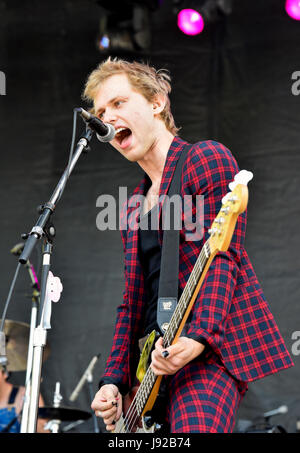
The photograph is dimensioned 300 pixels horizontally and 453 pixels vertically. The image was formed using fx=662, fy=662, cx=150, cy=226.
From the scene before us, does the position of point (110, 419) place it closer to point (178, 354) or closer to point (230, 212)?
point (178, 354)

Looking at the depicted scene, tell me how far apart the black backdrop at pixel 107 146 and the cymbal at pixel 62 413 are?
456 mm

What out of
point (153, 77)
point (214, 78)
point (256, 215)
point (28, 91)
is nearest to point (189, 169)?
point (153, 77)

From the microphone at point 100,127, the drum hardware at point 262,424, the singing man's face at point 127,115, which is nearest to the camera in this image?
the microphone at point 100,127

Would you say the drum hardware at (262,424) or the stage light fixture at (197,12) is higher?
the stage light fixture at (197,12)

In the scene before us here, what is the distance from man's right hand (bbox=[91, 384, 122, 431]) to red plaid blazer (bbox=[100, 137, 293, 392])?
0.07m

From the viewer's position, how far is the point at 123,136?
277cm

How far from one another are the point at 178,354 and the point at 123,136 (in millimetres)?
1044

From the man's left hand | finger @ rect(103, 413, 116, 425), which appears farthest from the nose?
finger @ rect(103, 413, 116, 425)

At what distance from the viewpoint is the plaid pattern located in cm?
213

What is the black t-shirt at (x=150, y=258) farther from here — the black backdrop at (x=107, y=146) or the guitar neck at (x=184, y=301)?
the black backdrop at (x=107, y=146)

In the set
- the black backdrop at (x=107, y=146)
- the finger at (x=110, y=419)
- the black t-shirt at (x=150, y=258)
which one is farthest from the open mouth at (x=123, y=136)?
the black backdrop at (x=107, y=146)

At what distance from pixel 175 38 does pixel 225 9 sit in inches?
17.9

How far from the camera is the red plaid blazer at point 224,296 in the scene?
220cm

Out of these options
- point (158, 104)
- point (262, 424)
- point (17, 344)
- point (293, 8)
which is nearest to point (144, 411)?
point (158, 104)
